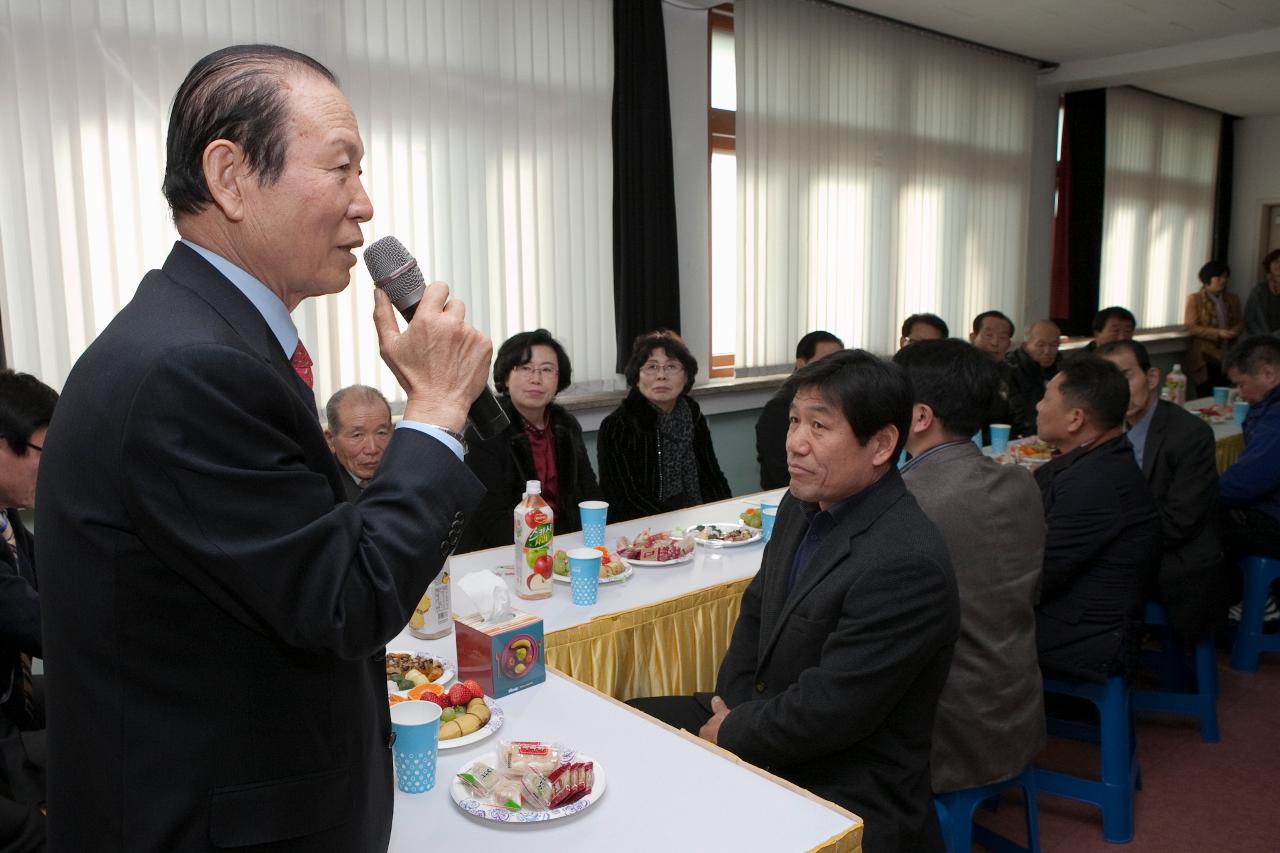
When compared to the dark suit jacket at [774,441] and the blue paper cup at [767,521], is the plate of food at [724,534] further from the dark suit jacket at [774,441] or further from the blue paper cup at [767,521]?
the dark suit jacket at [774,441]

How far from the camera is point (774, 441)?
3.86 metres

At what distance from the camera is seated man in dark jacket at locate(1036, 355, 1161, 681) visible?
2486mm

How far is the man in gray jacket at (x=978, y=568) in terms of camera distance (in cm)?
198

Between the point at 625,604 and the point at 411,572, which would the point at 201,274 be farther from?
the point at 625,604

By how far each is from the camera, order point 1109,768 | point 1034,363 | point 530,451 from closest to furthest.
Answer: point 1109,768, point 530,451, point 1034,363

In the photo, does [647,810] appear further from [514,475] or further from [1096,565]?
[514,475]

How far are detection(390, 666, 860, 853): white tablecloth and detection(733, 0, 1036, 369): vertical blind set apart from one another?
13.5ft

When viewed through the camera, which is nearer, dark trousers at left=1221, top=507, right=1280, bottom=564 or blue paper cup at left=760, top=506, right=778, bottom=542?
blue paper cup at left=760, top=506, right=778, bottom=542

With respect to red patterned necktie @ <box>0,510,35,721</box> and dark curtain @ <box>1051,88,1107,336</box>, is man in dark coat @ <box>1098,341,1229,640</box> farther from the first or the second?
dark curtain @ <box>1051,88,1107,336</box>

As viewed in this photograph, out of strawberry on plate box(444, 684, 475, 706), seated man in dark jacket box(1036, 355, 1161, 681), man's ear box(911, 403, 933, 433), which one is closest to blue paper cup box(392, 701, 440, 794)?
strawberry on plate box(444, 684, 475, 706)

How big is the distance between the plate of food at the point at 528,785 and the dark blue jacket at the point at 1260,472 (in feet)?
9.96

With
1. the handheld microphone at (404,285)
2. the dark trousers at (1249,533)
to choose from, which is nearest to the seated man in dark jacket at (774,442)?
the dark trousers at (1249,533)

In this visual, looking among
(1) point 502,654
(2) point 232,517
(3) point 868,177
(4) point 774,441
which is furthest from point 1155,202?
(2) point 232,517

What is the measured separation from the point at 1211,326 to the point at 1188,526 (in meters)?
6.62
